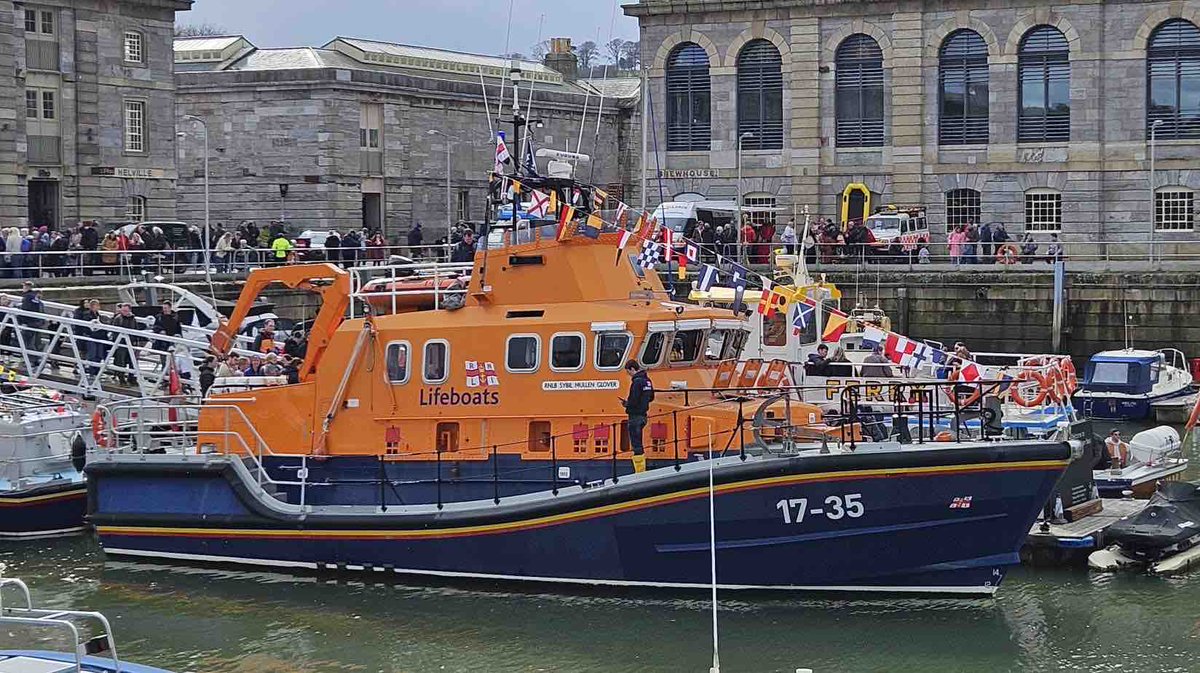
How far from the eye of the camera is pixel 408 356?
1806 cm

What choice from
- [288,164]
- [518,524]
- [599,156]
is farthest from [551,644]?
[599,156]

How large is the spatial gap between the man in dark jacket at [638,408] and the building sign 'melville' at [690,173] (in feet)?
101

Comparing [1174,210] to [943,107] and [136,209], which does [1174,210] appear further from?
[136,209]

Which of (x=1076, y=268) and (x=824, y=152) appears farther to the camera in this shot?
(x=824, y=152)

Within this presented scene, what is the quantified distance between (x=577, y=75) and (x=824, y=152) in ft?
73.8

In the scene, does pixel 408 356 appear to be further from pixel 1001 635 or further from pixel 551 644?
pixel 1001 635

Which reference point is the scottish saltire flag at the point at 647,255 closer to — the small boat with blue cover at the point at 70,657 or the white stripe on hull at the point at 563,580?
the white stripe on hull at the point at 563,580

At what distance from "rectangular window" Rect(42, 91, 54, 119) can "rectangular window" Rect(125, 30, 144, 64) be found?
2624 millimetres

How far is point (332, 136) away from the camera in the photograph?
52.0 meters

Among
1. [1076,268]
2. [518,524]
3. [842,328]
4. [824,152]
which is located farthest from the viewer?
[824,152]

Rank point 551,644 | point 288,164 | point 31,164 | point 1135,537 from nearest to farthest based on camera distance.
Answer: point 551,644 < point 1135,537 < point 31,164 < point 288,164

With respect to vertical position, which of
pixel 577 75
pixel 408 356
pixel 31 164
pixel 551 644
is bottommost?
pixel 551 644

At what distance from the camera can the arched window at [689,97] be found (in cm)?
4728

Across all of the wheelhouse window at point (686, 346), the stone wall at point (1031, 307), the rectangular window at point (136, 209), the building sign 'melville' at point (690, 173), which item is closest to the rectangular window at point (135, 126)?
the rectangular window at point (136, 209)
